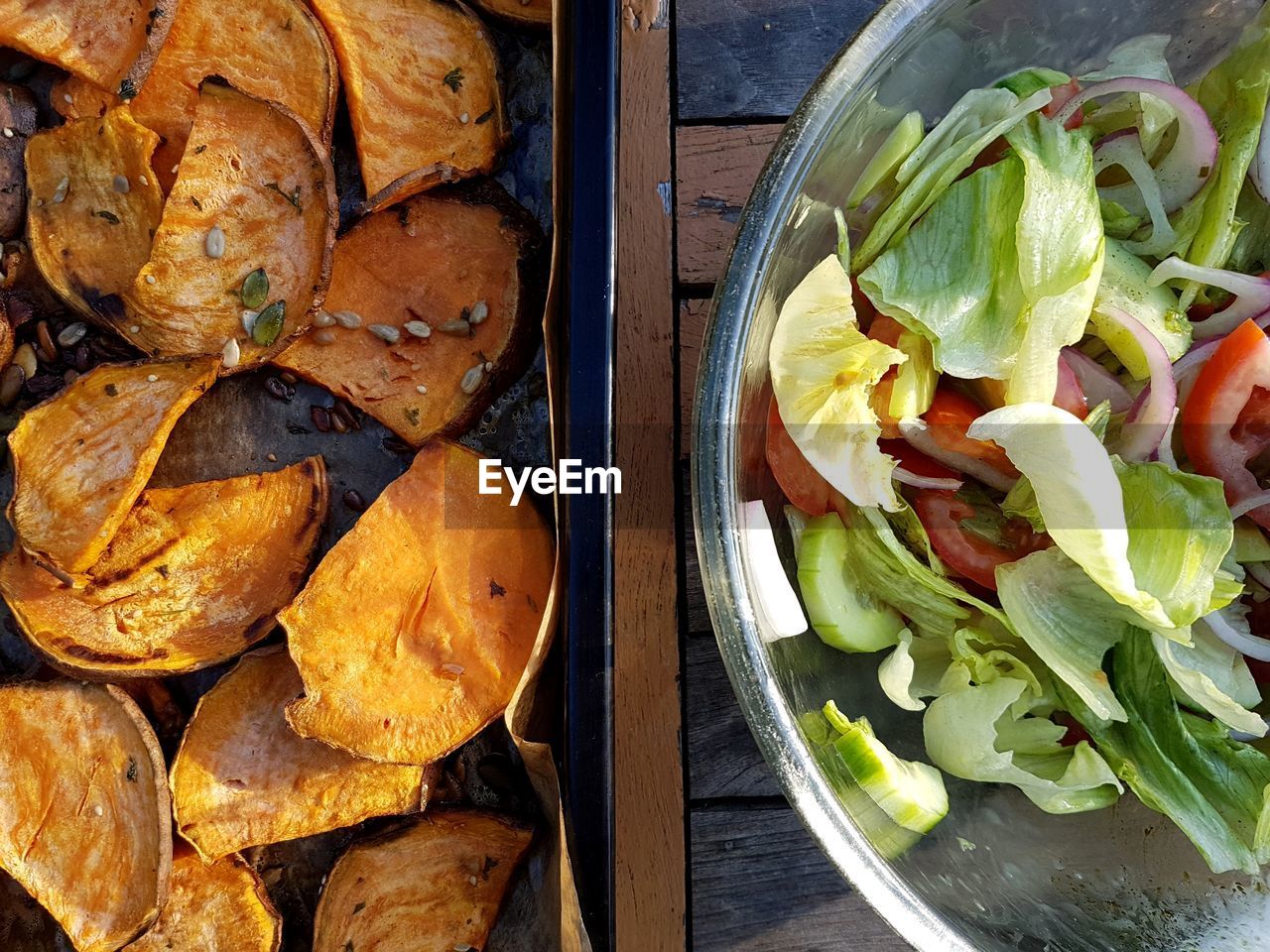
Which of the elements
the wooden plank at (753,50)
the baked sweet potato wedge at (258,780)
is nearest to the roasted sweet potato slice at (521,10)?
the wooden plank at (753,50)

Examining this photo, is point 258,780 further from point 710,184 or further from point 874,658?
point 710,184

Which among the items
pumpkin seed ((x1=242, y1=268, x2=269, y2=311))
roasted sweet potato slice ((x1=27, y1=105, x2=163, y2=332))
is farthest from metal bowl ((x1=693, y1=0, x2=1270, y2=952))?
roasted sweet potato slice ((x1=27, y1=105, x2=163, y2=332))

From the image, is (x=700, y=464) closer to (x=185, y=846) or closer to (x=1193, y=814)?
(x=1193, y=814)

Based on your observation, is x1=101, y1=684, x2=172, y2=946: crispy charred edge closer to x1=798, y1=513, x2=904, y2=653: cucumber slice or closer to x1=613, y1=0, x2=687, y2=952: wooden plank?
x1=613, y1=0, x2=687, y2=952: wooden plank

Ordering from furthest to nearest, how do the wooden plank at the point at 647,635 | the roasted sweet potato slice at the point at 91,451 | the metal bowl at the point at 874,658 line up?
the wooden plank at the point at 647,635
the roasted sweet potato slice at the point at 91,451
the metal bowl at the point at 874,658

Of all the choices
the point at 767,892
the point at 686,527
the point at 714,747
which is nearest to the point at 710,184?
the point at 686,527

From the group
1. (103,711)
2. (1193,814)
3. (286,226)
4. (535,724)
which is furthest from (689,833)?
(286,226)

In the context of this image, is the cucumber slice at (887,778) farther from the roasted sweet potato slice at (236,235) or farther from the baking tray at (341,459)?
the roasted sweet potato slice at (236,235)
